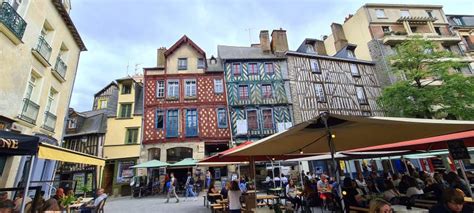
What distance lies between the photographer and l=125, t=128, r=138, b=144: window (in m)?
16.1

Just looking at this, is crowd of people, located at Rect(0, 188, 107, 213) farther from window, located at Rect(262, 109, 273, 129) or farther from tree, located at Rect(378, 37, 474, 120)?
tree, located at Rect(378, 37, 474, 120)

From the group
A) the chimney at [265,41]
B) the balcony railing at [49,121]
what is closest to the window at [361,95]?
the chimney at [265,41]

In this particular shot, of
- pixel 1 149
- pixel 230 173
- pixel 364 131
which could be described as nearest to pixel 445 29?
pixel 230 173

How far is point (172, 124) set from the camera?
1580 centimetres

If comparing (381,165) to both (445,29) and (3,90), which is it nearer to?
(445,29)

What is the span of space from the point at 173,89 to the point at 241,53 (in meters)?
6.54

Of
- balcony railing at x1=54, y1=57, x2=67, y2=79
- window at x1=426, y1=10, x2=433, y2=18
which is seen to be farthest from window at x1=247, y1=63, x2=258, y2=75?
window at x1=426, y1=10, x2=433, y2=18

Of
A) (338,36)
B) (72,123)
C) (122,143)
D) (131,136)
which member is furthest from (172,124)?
(338,36)

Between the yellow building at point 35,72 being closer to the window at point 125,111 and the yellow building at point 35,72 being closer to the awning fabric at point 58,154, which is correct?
the awning fabric at point 58,154

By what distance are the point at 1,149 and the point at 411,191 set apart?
788cm

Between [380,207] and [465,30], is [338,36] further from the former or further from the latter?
[380,207]

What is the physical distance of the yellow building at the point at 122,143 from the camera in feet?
51.3

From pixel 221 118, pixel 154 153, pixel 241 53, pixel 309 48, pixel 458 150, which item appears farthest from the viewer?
pixel 309 48

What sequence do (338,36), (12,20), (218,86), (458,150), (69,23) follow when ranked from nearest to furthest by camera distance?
(458,150) < (12,20) < (69,23) < (218,86) < (338,36)
